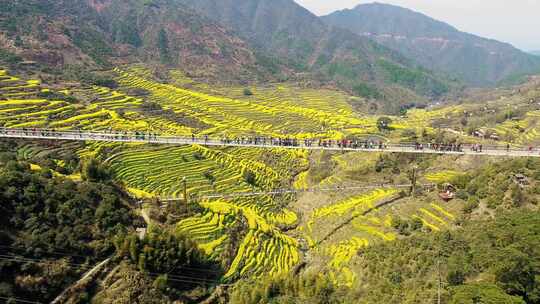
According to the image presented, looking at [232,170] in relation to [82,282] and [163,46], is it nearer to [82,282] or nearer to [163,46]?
[82,282]

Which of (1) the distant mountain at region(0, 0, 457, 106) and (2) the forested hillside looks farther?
(1) the distant mountain at region(0, 0, 457, 106)

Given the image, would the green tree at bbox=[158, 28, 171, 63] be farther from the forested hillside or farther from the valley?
the forested hillside

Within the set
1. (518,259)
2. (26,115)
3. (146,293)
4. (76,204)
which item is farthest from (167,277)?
(26,115)

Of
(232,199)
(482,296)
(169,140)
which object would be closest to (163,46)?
(232,199)

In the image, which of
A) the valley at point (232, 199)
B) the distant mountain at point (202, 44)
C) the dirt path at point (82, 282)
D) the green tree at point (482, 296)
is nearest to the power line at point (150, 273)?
the valley at point (232, 199)

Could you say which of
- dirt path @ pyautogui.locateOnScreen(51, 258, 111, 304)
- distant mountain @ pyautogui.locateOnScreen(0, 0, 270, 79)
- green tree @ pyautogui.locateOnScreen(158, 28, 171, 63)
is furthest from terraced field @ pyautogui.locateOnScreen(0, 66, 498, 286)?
green tree @ pyautogui.locateOnScreen(158, 28, 171, 63)

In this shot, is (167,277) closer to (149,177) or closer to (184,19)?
(149,177)

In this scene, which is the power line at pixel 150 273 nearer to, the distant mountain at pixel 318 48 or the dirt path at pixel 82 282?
the dirt path at pixel 82 282

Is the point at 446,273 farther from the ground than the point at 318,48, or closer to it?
closer to it
